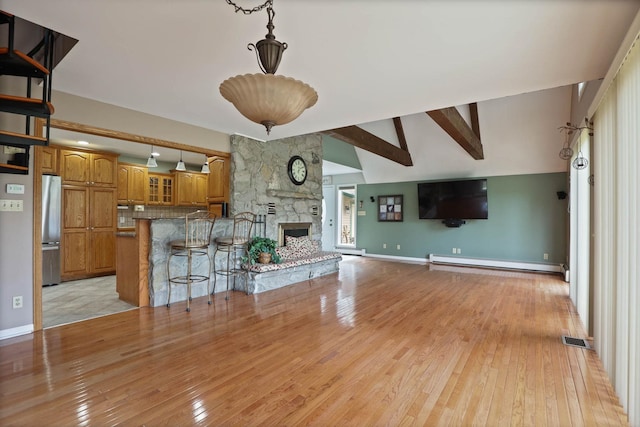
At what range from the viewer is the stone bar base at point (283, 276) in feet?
14.6

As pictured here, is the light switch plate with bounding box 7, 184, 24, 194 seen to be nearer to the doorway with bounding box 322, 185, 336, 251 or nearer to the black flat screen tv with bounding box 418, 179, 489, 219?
the black flat screen tv with bounding box 418, 179, 489, 219


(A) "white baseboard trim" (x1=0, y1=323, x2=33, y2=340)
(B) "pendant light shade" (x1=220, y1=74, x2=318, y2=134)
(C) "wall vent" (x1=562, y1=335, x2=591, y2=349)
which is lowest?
(C) "wall vent" (x1=562, y1=335, x2=591, y2=349)

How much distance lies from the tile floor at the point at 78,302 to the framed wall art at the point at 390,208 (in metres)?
6.66

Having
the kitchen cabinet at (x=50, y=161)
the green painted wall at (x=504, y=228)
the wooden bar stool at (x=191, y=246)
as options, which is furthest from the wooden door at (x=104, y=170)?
the green painted wall at (x=504, y=228)

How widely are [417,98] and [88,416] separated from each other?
377cm

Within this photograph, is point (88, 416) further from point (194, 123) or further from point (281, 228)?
point (281, 228)

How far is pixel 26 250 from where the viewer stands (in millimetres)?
2883

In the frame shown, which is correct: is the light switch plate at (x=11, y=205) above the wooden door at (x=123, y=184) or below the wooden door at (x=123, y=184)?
below

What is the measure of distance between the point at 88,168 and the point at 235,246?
130 inches

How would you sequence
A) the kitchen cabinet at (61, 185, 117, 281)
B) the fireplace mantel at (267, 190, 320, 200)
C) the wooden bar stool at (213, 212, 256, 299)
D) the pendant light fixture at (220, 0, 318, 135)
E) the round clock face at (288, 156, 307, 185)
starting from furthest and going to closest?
the round clock face at (288, 156, 307, 185) < the fireplace mantel at (267, 190, 320, 200) < the kitchen cabinet at (61, 185, 117, 281) < the wooden bar stool at (213, 212, 256, 299) < the pendant light fixture at (220, 0, 318, 135)

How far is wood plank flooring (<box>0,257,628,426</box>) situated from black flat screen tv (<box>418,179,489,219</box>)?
347cm

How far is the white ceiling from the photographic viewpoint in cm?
181

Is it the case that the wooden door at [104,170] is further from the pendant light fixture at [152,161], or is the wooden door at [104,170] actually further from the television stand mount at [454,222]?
the television stand mount at [454,222]

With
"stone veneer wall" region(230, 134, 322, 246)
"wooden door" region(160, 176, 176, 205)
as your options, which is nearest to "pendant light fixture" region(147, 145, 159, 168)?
"wooden door" region(160, 176, 176, 205)
